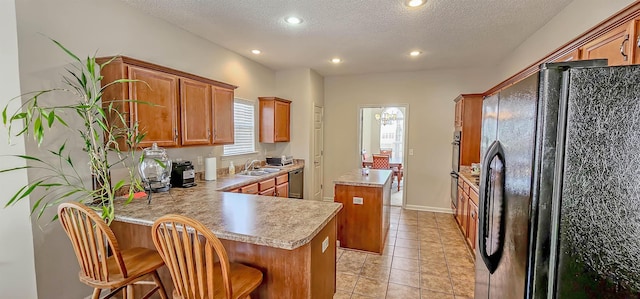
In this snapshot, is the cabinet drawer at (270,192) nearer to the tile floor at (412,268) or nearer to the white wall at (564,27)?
the tile floor at (412,268)

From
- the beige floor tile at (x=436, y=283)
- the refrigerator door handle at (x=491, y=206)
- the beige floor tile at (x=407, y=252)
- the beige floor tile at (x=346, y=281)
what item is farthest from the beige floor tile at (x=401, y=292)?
the refrigerator door handle at (x=491, y=206)

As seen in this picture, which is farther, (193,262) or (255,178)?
(255,178)

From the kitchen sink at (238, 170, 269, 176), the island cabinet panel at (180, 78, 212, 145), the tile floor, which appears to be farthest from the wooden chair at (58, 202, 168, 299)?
the kitchen sink at (238, 170, 269, 176)

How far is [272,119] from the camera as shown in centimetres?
480

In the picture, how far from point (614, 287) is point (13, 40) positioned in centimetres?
307

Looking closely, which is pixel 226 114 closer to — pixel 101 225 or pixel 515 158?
pixel 101 225

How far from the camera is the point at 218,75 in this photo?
384 centimetres

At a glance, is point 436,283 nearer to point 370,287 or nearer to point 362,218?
point 370,287

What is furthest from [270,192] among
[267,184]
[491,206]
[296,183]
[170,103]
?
[491,206]

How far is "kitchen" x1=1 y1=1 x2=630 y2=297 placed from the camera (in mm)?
2057

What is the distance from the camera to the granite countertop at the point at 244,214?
1536mm

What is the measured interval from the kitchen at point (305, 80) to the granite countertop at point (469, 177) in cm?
109

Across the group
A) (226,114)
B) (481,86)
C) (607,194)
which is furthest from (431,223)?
(607,194)

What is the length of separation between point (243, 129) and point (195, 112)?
1558mm
